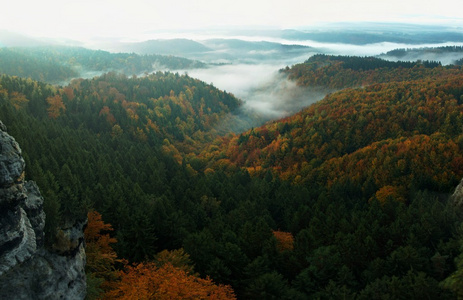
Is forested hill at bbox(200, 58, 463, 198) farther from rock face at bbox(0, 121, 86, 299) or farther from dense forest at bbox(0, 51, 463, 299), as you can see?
rock face at bbox(0, 121, 86, 299)

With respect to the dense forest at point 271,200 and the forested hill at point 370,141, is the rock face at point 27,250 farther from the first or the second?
the forested hill at point 370,141

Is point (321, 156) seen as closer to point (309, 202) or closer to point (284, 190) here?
point (284, 190)

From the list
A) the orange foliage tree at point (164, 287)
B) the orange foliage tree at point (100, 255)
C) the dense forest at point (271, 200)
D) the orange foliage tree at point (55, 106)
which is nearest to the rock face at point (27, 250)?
the dense forest at point (271, 200)

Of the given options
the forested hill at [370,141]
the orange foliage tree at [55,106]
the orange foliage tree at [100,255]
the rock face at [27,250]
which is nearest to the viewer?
the rock face at [27,250]

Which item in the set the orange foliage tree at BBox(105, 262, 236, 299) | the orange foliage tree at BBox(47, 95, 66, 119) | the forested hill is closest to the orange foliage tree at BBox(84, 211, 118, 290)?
the orange foliage tree at BBox(105, 262, 236, 299)

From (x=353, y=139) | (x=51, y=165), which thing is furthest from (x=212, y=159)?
(x=51, y=165)

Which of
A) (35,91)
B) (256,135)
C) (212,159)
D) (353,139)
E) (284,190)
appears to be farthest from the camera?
(256,135)

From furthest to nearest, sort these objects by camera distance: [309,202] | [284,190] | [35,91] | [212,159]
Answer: [212,159] → [35,91] → [284,190] → [309,202]
